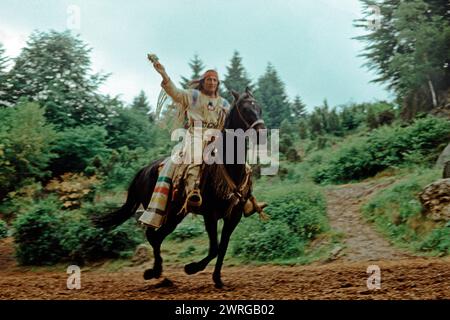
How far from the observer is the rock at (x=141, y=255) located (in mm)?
7039

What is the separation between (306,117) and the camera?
12133mm

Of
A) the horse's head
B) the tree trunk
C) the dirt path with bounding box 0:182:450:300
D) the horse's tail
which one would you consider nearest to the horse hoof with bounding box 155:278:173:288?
the dirt path with bounding box 0:182:450:300

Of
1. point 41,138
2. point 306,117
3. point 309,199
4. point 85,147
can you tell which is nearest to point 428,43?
point 306,117

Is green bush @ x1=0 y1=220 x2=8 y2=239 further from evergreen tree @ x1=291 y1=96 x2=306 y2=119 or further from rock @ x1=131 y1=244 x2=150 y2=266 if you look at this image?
evergreen tree @ x1=291 y1=96 x2=306 y2=119

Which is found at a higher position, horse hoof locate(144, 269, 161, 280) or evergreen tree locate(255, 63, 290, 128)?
evergreen tree locate(255, 63, 290, 128)

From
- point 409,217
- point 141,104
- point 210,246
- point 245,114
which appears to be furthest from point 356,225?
point 141,104

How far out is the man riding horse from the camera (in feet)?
15.8

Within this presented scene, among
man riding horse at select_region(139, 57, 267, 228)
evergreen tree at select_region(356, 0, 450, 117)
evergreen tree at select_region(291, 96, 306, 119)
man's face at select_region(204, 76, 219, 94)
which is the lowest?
man riding horse at select_region(139, 57, 267, 228)

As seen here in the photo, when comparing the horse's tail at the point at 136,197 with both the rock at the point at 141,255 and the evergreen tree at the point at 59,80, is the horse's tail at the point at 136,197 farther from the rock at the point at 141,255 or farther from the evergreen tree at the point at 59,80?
the evergreen tree at the point at 59,80

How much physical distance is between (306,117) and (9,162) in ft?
23.6

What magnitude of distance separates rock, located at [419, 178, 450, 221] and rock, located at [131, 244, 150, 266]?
4.32 meters

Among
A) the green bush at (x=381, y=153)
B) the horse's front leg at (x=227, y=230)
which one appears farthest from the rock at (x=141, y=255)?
the green bush at (x=381, y=153)

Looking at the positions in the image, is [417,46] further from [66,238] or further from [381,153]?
[66,238]
